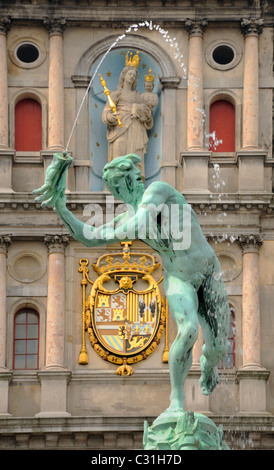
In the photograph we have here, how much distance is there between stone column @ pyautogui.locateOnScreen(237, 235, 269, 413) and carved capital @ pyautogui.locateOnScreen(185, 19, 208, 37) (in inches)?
161

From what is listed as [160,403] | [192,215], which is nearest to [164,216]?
[192,215]

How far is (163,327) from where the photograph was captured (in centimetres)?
3581

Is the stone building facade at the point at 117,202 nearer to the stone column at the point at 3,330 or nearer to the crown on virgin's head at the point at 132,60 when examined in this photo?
the stone column at the point at 3,330

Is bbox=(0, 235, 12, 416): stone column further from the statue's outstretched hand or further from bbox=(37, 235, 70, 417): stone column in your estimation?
the statue's outstretched hand

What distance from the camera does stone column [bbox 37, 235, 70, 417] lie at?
115 ft

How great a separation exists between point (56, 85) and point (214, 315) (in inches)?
826

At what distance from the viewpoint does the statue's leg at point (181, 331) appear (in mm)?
15547

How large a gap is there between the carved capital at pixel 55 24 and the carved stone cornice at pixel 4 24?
2.29 feet

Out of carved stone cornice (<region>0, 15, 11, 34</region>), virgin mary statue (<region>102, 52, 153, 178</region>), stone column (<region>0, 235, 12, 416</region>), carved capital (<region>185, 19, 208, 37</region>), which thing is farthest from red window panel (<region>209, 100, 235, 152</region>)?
stone column (<region>0, 235, 12, 416</region>)

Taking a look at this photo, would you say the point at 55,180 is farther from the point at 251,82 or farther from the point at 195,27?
the point at 195,27

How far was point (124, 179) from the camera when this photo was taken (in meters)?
16.0

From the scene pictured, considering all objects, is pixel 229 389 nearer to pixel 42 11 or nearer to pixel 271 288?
pixel 271 288

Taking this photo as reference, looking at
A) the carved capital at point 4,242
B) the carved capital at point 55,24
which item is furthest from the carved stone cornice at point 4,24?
the carved capital at point 4,242

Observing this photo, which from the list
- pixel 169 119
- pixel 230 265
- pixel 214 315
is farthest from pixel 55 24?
pixel 214 315
